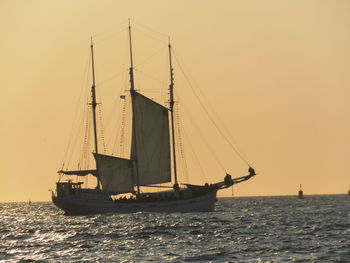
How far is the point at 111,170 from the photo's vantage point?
443ft

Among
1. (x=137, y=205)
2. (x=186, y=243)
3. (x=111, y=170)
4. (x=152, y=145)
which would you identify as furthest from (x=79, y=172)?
(x=186, y=243)

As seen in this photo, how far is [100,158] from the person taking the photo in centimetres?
13525

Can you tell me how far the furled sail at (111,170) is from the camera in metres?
135

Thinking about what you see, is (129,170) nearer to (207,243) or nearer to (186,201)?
(186,201)

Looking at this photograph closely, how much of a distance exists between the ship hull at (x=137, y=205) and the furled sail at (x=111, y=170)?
337 cm

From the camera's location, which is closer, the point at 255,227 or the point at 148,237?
the point at 148,237

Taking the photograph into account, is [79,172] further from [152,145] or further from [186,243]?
[186,243]

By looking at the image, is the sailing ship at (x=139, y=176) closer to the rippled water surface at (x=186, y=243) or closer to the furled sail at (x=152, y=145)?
the furled sail at (x=152, y=145)

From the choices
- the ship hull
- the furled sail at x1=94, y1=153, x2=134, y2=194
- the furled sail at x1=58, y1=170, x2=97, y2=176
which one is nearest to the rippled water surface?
the ship hull

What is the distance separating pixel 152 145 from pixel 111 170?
7.23m

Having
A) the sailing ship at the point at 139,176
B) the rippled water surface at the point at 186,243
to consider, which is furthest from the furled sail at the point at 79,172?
the rippled water surface at the point at 186,243

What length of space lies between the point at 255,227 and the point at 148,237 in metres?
14.7

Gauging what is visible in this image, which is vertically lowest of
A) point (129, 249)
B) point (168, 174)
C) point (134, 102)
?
point (129, 249)

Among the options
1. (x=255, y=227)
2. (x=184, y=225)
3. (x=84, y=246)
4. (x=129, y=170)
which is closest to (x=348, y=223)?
(x=255, y=227)
